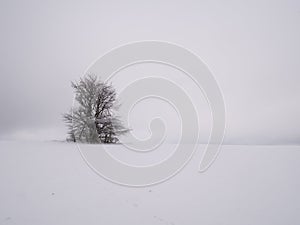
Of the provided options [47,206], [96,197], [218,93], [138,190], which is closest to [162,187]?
[138,190]

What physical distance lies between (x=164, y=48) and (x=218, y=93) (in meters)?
5.05

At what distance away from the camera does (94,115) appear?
12867 mm

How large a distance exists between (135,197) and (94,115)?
34.8 feet

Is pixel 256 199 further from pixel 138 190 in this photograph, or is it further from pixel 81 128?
pixel 81 128

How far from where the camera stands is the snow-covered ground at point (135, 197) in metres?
2.55

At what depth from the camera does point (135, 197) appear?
3.21 metres

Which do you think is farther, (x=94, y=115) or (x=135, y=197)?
(x=94, y=115)

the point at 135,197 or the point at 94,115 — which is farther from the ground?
the point at 94,115

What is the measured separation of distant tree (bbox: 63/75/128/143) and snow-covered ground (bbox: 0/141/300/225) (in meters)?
7.08

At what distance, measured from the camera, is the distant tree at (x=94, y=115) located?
39.1 ft

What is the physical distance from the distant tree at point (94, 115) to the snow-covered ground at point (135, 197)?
7.08 metres

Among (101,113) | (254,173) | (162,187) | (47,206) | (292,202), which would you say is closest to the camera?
(47,206)

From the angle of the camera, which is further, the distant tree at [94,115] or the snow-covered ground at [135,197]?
the distant tree at [94,115]

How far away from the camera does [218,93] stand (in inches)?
355
